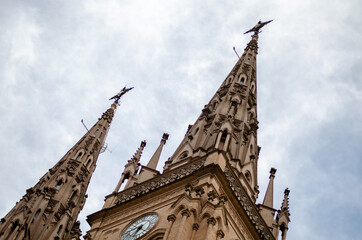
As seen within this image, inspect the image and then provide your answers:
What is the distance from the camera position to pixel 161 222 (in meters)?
29.0

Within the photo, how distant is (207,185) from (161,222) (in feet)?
8.11

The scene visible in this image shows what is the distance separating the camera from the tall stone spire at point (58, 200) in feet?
122

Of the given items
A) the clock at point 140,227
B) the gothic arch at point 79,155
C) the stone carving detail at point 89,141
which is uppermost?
the stone carving detail at point 89,141

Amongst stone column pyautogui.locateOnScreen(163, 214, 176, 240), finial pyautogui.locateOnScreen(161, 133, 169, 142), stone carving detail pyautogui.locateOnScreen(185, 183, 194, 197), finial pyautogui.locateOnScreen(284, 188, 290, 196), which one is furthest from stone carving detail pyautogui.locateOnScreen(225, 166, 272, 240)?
finial pyautogui.locateOnScreen(161, 133, 169, 142)

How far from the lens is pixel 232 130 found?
3500cm

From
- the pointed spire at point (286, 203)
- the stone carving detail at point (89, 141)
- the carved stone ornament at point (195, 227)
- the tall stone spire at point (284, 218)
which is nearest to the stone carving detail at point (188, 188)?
the carved stone ornament at point (195, 227)

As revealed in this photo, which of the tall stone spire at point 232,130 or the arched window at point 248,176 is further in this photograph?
the arched window at point 248,176

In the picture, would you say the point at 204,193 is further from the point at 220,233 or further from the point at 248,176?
the point at 248,176

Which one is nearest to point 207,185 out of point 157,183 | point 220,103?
point 157,183

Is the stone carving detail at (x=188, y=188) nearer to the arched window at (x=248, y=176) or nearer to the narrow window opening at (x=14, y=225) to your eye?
the arched window at (x=248, y=176)

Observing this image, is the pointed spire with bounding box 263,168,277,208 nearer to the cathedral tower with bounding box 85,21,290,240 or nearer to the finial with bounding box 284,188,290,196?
the cathedral tower with bounding box 85,21,290,240

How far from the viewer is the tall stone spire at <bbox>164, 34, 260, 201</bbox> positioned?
113ft

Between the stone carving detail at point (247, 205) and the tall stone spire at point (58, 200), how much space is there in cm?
726

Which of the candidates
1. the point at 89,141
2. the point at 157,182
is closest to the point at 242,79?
the point at 89,141
